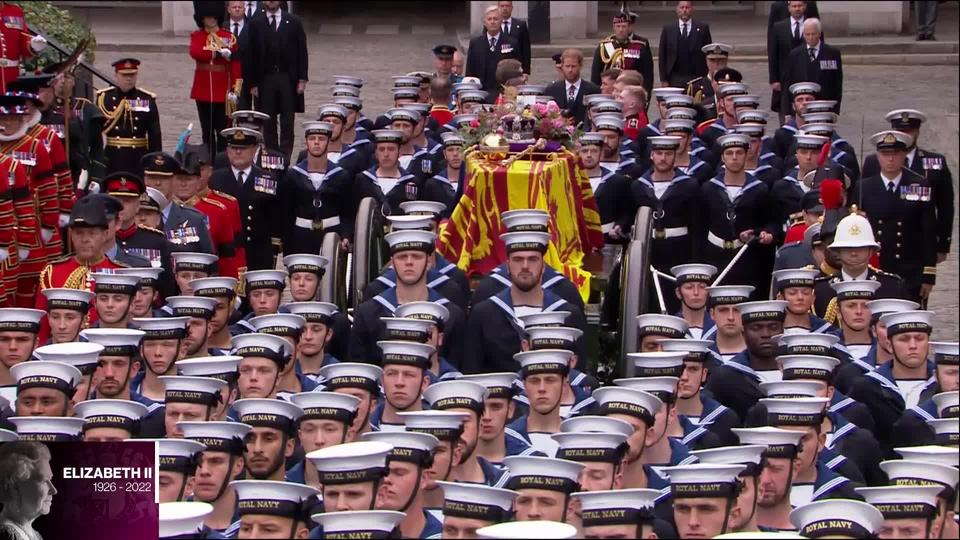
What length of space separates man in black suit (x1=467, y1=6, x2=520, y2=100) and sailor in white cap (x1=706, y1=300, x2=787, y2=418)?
857cm

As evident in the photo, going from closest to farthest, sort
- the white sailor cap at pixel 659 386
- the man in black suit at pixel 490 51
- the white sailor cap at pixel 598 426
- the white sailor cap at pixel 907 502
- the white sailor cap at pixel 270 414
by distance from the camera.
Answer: the white sailor cap at pixel 907 502 → the white sailor cap at pixel 598 426 → the white sailor cap at pixel 270 414 → the white sailor cap at pixel 659 386 → the man in black suit at pixel 490 51

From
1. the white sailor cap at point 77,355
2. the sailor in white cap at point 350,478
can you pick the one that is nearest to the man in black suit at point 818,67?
the white sailor cap at point 77,355

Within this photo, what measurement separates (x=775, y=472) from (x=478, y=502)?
5.28 feet

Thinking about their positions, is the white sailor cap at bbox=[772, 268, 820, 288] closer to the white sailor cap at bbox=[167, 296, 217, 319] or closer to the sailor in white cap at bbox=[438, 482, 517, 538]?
the white sailor cap at bbox=[167, 296, 217, 319]

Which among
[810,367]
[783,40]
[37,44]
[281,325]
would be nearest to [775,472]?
[810,367]

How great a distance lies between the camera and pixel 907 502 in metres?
8.76

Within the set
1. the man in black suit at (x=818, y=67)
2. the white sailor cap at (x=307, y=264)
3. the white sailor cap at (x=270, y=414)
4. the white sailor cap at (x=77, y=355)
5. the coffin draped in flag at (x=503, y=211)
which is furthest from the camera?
the man in black suit at (x=818, y=67)

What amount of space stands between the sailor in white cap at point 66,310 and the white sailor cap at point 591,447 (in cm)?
346

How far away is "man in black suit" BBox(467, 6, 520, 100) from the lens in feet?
68.0

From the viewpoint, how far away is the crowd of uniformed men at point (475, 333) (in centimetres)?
911

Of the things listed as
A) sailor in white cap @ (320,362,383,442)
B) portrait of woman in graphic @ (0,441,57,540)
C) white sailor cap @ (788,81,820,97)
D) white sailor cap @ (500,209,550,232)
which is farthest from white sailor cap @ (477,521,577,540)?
white sailor cap @ (788,81,820,97)

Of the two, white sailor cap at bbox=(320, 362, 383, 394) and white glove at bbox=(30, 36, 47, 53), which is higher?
white glove at bbox=(30, 36, 47, 53)

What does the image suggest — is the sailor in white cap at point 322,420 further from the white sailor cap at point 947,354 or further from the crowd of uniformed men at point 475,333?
the white sailor cap at point 947,354

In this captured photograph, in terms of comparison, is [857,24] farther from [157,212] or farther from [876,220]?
[157,212]
